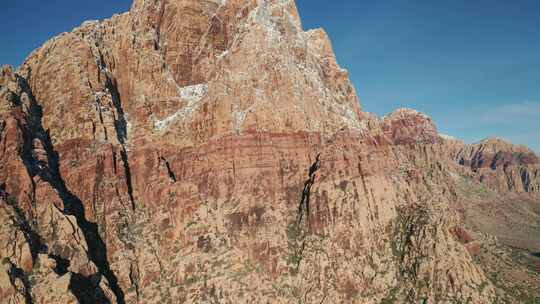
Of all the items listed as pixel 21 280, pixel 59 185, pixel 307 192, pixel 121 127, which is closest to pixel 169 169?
pixel 121 127

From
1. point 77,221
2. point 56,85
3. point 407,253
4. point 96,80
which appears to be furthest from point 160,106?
point 407,253

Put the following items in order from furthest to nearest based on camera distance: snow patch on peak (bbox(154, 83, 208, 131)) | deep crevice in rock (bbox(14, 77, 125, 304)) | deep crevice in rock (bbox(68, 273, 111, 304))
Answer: snow patch on peak (bbox(154, 83, 208, 131)) → deep crevice in rock (bbox(14, 77, 125, 304)) → deep crevice in rock (bbox(68, 273, 111, 304))

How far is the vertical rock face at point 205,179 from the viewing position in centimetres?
12050

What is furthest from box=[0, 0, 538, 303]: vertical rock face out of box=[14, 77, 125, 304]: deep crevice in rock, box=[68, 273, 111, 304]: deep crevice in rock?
box=[14, 77, 125, 304]: deep crevice in rock

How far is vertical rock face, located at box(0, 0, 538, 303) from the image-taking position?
120 metres

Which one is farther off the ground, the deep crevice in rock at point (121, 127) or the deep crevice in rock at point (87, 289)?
the deep crevice in rock at point (121, 127)

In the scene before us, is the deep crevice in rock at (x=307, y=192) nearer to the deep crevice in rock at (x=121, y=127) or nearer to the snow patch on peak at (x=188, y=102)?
the snow patch on peak at (x=188, y=102)

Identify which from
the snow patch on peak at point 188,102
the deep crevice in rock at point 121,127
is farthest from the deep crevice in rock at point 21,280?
the snow patch on peak at point 188,102

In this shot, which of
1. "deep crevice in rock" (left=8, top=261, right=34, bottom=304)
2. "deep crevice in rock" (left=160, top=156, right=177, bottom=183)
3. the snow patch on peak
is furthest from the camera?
the snow patch on peak

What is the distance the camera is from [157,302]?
119750 millimetres

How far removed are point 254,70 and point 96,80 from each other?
49767 mm

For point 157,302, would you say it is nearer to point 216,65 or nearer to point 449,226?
point 216,65

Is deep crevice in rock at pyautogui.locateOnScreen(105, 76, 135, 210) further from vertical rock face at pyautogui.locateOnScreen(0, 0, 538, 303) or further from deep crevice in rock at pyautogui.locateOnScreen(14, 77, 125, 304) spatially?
deep crevice in rock at pyautogui.locateOnScreen(14, 77, 125, 304)

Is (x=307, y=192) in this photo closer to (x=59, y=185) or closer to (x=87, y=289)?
(x=87, y=289)
